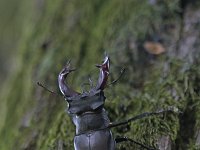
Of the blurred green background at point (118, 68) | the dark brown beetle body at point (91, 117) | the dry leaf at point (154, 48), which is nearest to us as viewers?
the dark brown beetle body at point (91, 117)

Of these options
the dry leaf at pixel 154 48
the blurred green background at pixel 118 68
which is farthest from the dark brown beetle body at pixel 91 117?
the dry leaf at pixel 154 48

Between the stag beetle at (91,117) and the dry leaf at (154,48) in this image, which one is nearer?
the stag beetle at (91,117)

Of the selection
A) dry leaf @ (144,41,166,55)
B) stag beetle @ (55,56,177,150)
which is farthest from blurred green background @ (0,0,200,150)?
stag beetle @ (55,56,177,150)

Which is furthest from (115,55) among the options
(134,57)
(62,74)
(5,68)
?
(5,68)

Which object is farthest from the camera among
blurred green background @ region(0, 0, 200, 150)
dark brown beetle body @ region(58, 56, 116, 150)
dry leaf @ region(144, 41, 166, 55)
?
dry leaf @ region(144, 41, 166, 55)

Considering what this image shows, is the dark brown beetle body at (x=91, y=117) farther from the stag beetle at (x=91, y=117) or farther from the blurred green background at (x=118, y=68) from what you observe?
the blurred green background at (x=118, y=68)

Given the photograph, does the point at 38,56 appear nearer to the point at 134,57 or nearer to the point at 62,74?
the point at 134,57

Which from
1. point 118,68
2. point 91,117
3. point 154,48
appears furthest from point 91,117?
point 154,48

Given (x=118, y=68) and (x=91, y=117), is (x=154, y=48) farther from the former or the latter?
(x=91, y=117)

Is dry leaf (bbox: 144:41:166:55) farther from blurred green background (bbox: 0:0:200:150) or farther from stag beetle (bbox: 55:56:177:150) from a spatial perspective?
A: stag beetle (bbox: 55:56:177:150)
